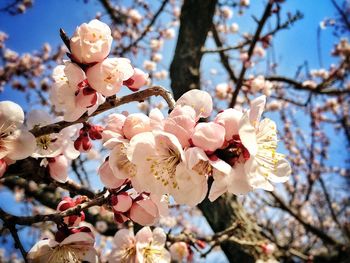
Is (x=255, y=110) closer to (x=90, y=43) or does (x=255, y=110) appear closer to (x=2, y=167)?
(x=90, y=43)

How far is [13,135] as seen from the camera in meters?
1.15

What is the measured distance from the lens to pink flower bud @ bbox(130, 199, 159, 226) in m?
1.15

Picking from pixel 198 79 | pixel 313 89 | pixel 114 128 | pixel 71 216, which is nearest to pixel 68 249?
pixel 71 216

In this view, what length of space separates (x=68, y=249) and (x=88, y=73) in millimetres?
807

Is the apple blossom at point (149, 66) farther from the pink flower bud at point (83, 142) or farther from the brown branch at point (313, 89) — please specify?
the pink flower bud at point (83, 142)

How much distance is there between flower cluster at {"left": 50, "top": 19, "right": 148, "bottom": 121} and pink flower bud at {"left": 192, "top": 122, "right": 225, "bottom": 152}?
39cm

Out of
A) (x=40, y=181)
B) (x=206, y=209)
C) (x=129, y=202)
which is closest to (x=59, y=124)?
(x=129, y=202)

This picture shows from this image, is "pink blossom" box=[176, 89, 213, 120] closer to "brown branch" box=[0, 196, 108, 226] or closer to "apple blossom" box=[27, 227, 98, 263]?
"brown branch" box=[0, 196, 108, 226]

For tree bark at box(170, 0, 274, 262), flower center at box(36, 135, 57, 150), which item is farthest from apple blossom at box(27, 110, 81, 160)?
tree bark at box(170, 0, 274, 262)

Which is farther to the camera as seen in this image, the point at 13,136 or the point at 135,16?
the point at 135,16

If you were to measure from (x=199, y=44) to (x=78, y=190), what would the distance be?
2401 mm

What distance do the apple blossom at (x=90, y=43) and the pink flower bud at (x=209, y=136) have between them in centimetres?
44

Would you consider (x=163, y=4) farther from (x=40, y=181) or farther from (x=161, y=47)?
(x=161, y=47)

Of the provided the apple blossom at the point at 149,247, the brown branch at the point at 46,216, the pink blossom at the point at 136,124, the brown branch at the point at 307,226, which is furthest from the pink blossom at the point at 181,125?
the brown branch at the point at 307,226
